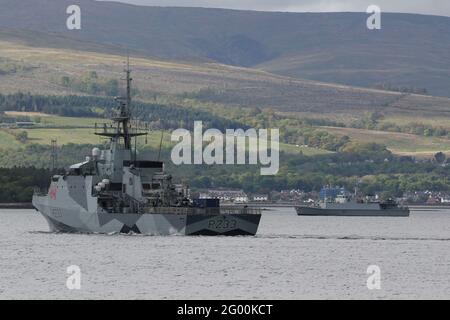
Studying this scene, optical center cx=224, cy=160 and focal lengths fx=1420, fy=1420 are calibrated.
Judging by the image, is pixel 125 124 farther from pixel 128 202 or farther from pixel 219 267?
pixel 219 267

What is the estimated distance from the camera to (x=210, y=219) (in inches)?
3890

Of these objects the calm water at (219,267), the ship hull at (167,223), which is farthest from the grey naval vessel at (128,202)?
the calm water at (219,267)

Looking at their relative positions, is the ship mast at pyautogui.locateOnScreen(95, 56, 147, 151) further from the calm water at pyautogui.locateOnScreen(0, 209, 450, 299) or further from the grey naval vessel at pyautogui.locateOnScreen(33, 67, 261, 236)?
the calm water at pyautogui.locateOnScreen(0, 209, 450, 299)

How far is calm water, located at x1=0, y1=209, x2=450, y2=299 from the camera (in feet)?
216

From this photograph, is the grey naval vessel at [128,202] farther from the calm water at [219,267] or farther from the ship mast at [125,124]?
the calm water at [219,267]

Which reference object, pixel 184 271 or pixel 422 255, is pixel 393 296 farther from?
pixel 422 255

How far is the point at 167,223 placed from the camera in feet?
325

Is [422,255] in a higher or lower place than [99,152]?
lower

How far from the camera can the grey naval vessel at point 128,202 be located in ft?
326

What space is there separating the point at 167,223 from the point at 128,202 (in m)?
4.55

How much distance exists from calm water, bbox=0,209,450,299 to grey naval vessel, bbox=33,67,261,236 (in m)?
1.12

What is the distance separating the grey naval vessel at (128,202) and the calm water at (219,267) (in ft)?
3.67
